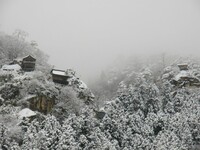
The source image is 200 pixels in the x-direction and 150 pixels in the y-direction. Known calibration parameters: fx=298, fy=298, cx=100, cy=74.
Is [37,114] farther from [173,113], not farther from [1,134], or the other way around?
[173,113]

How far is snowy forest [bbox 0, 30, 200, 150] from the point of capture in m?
53.6

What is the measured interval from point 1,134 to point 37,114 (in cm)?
1083

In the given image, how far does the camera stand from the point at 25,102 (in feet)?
205

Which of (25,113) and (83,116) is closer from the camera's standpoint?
(25,113)

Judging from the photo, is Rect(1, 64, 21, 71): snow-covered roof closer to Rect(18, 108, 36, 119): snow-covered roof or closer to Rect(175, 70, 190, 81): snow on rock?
Rect(18, 108, 36, 119): snow-covered roof

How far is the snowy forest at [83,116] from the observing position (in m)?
53.6

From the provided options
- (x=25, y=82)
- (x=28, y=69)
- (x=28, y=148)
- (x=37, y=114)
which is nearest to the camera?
(x=28, y=148)

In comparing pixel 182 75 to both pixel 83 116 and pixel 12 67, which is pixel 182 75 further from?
pixel 12 67

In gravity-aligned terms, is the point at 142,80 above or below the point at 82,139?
above

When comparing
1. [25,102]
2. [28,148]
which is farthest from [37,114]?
[28,148]

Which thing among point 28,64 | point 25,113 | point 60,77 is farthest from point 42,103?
point 28,64

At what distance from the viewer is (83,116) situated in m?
60.6

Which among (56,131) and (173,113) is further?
(173,113)

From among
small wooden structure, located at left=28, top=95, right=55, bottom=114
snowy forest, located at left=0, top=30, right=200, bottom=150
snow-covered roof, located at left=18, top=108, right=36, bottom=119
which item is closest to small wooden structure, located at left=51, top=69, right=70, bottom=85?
snowy forest, located at left=0, top=30, right=200, bottom=150
